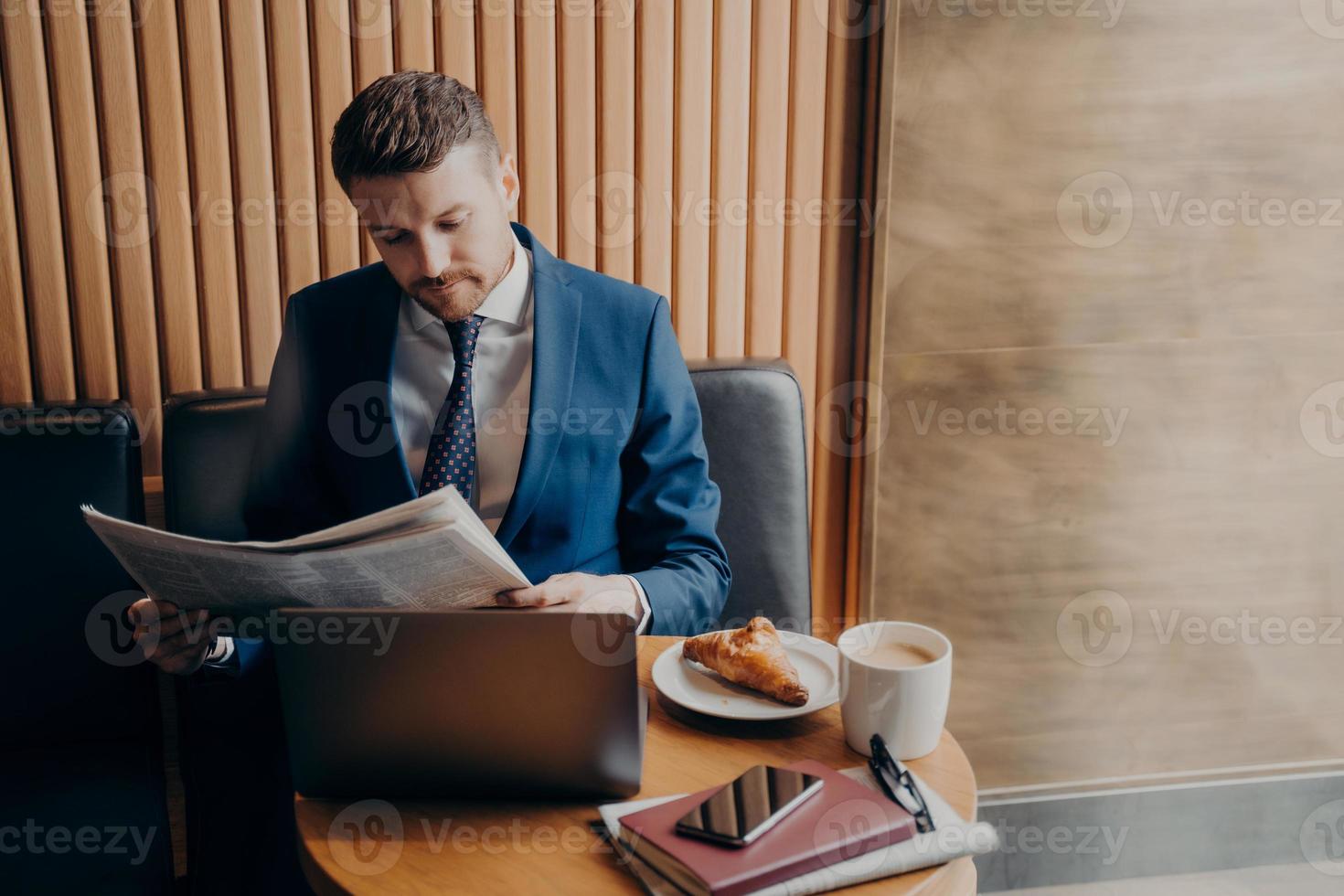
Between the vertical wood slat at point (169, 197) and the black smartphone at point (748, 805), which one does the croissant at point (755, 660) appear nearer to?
the black smartphone at point (748, 805)

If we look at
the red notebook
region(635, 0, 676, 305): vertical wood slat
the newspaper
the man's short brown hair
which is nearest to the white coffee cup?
the red notebook

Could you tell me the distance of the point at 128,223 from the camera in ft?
6.12

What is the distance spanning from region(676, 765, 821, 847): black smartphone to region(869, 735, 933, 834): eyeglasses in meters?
0.09

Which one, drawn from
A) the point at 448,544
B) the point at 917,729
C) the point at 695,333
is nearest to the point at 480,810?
the point at 448,544

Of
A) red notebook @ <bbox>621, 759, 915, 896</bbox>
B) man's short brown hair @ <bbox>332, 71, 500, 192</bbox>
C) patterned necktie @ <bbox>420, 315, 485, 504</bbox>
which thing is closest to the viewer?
red notebook @ <bbox>621, 759, 915, 896</bbox>

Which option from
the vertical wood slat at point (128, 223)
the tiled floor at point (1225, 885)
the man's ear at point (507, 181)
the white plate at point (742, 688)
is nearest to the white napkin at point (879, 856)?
the white plate at point (742, 688)

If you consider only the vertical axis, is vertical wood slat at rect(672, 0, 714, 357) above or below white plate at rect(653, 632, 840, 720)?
above

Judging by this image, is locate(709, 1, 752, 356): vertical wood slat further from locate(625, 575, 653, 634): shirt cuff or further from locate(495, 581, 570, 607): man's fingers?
locate(495, 581, 570, 607): man's fingers

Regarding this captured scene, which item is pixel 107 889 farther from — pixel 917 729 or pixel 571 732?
pixel 917 729

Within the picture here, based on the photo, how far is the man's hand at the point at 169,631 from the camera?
120cm

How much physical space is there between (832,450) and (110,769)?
1466mm

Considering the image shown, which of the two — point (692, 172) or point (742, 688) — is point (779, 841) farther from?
point (692, 172)

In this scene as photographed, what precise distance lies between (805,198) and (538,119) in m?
0.56

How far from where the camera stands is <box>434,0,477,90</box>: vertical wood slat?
193 centimetres
